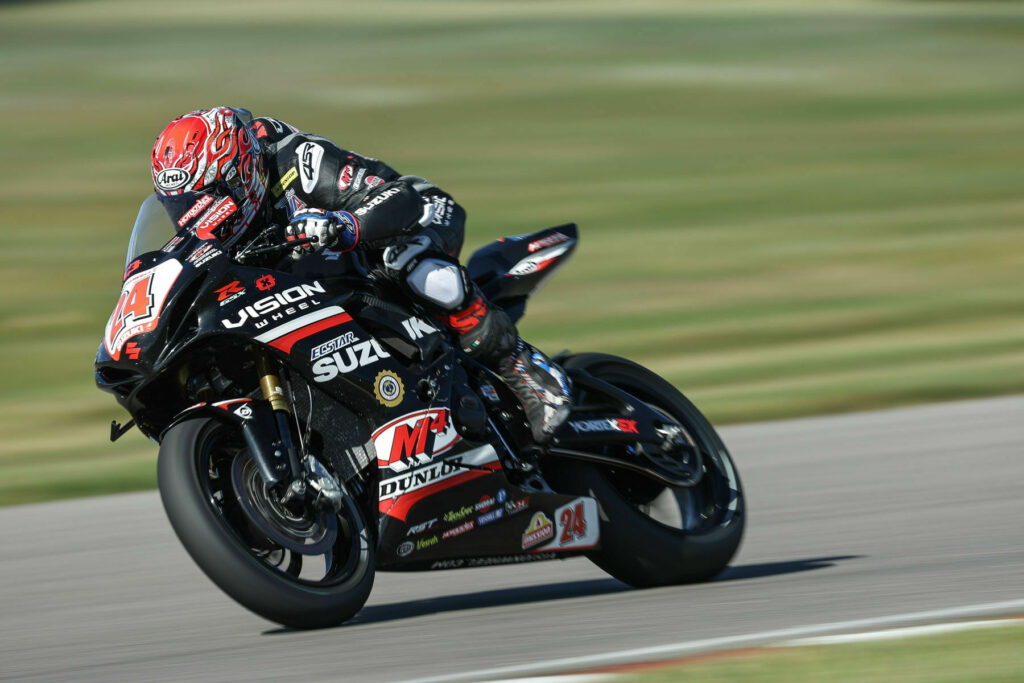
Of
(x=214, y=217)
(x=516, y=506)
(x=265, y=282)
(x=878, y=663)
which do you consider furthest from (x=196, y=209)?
(x=878, y=663)

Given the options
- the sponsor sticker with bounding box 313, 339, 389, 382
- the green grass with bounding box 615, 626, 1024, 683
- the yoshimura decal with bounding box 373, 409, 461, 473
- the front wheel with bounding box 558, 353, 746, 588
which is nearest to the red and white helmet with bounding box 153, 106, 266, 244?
the sponsor sticker with bounding box 313, 339, 389, 382

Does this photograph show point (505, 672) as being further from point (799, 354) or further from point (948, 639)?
point (799, 354)

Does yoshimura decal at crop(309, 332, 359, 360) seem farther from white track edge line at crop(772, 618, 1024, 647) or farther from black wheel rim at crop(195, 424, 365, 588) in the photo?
white track edge line at crop(772, 618, 1024, 647)

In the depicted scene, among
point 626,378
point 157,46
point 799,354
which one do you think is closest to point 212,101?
point 157,46

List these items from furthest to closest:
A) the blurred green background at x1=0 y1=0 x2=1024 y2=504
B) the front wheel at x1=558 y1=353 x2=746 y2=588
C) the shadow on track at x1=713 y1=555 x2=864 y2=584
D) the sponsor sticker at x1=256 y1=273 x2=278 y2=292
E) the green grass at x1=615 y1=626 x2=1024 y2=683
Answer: the blurred green background at x1=0 y1=0 x2=1024 y2=504 → the shadow on track at x1=713 y1=555 x2=864 y2=584 → the front wheel at x1=558 y1=353 x2=746 y2=588 → the sponsor sticker at x1=256 y1=273 x2=278 y2=292 → the green grass at x1=615 y1=626 x2=1024 y2=683

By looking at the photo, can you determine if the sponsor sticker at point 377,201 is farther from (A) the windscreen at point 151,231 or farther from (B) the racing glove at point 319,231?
(A) the windscreen at point 151,231

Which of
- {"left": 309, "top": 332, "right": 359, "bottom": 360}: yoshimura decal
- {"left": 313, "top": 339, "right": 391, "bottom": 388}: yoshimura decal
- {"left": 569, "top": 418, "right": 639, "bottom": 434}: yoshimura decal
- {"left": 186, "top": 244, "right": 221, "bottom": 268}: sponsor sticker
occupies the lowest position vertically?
{"left": 569, "top": 418, "right": 639, "bottom": 434}: yoshimura decal

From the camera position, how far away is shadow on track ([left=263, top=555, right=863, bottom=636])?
16.9 feet

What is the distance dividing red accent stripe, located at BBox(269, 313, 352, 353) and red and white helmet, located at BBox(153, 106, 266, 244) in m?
0.36

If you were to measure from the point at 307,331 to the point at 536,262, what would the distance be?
131cm

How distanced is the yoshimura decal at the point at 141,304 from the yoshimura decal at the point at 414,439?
0.80m

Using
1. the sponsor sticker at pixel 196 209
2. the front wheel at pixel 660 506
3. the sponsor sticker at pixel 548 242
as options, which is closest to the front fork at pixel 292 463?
the sponsor sticker at pixel 196 209

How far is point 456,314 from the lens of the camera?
16.4 ft

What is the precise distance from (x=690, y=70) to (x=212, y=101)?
898cm
